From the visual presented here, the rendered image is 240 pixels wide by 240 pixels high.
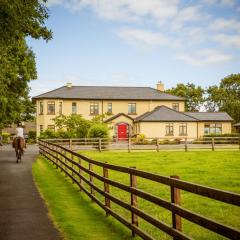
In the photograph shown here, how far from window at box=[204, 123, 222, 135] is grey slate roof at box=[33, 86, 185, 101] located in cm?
683

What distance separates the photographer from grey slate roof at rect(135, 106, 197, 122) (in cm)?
5988

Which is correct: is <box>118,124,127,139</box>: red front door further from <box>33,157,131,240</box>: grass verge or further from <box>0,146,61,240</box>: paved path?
<box>33,157,131,240</box>: grass verge

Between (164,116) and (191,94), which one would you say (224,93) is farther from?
(164,116)

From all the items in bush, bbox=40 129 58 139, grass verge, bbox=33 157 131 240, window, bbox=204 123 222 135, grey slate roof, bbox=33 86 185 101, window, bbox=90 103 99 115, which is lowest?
grass verge, bbox=33 157 131 240

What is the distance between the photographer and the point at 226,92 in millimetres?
108125

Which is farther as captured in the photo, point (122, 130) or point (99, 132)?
point (122, 130)

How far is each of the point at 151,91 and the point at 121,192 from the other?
187 feet

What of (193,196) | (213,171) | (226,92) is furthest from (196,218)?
(226,92)

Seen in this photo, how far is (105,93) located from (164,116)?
11224 millimetres

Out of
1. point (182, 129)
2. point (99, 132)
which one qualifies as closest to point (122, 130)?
point (182, 129)

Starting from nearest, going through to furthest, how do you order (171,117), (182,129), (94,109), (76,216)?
(76,216) → (171,117) → (182,129) → (94,109)

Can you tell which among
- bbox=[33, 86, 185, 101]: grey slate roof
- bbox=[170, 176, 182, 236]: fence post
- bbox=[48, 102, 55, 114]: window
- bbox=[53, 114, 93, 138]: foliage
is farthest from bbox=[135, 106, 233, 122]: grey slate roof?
bbox=[170, 176, 182, 236]: fence post

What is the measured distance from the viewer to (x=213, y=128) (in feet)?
213

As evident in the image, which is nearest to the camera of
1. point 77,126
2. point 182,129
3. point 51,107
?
point 77,126
